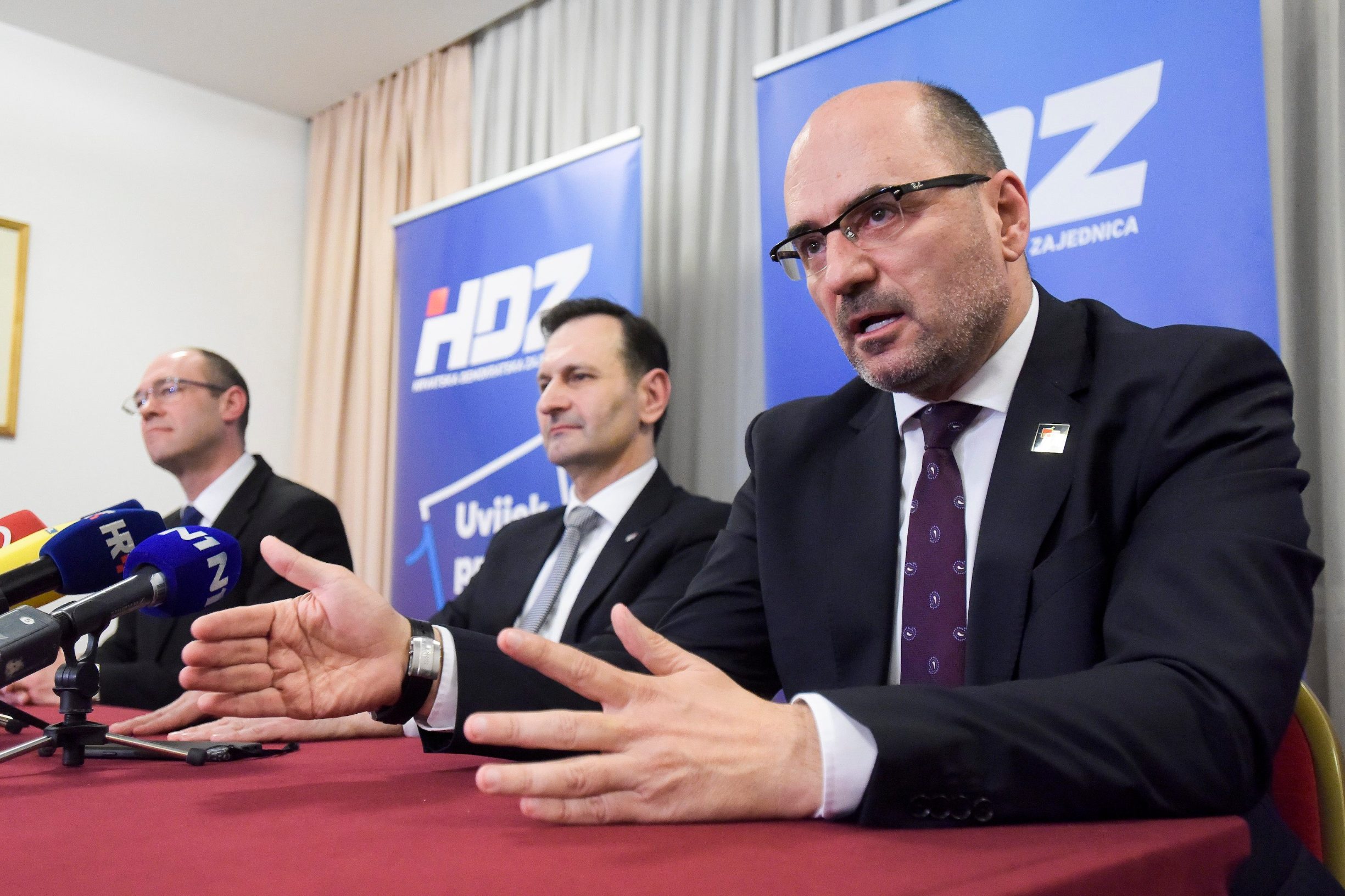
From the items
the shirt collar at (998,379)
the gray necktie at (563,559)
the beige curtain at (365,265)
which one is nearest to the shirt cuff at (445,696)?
the shirt collar at (998,379)

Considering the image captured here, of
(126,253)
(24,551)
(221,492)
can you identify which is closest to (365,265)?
(126,253)

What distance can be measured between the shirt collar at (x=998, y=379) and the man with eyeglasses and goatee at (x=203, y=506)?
1522 millimetres

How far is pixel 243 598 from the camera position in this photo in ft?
9.01

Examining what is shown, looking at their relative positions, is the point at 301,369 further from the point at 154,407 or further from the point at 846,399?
the point at 846,399

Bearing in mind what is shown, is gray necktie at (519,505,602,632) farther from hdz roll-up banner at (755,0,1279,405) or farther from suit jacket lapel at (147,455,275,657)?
suit jacket lapel at (147,455,275,657)

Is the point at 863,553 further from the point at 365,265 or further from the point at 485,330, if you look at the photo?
the point at 365,265

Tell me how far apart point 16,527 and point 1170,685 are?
59.2 inches

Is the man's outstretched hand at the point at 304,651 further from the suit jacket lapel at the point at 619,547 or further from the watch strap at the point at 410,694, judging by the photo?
the suit jacket lapel at the point at 619,547

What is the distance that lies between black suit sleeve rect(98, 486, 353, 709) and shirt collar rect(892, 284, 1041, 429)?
5.78ft

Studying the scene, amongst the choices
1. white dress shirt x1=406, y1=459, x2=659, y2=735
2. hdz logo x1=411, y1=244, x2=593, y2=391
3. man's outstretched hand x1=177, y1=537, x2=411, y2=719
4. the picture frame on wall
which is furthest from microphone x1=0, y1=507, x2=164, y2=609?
the picture frame on wall

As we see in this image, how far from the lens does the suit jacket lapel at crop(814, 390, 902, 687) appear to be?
4.23 feet

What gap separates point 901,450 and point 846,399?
14cm

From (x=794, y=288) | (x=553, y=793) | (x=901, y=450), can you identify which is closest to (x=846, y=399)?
(x=901, y=450)

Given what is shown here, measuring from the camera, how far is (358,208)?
186 inches
